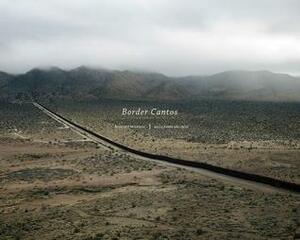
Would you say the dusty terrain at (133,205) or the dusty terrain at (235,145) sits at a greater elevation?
the dusty terrain at (235,145)

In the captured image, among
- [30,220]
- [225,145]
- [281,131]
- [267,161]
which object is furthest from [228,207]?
[281,131]

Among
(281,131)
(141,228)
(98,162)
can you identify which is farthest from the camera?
(281,131)

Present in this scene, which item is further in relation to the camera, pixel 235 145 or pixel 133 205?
pixel 235 145

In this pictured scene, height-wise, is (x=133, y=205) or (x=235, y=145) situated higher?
(x=235, y=145)

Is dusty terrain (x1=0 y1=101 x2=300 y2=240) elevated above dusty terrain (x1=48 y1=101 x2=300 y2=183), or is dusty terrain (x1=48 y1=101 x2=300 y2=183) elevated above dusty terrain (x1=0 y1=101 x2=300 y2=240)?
dusty terrain (x1=48 y1=101 x2=300 y2=183)

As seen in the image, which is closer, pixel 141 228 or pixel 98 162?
pixel 141 228

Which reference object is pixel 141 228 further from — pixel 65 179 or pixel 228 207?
pixel 65 179

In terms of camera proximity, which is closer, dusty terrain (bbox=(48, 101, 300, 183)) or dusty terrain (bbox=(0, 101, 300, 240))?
dusty terrain (bbox=(0, 101, 300, 240))

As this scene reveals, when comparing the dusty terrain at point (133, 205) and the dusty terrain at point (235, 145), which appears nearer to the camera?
the dusty terrain at point (133, 205)
